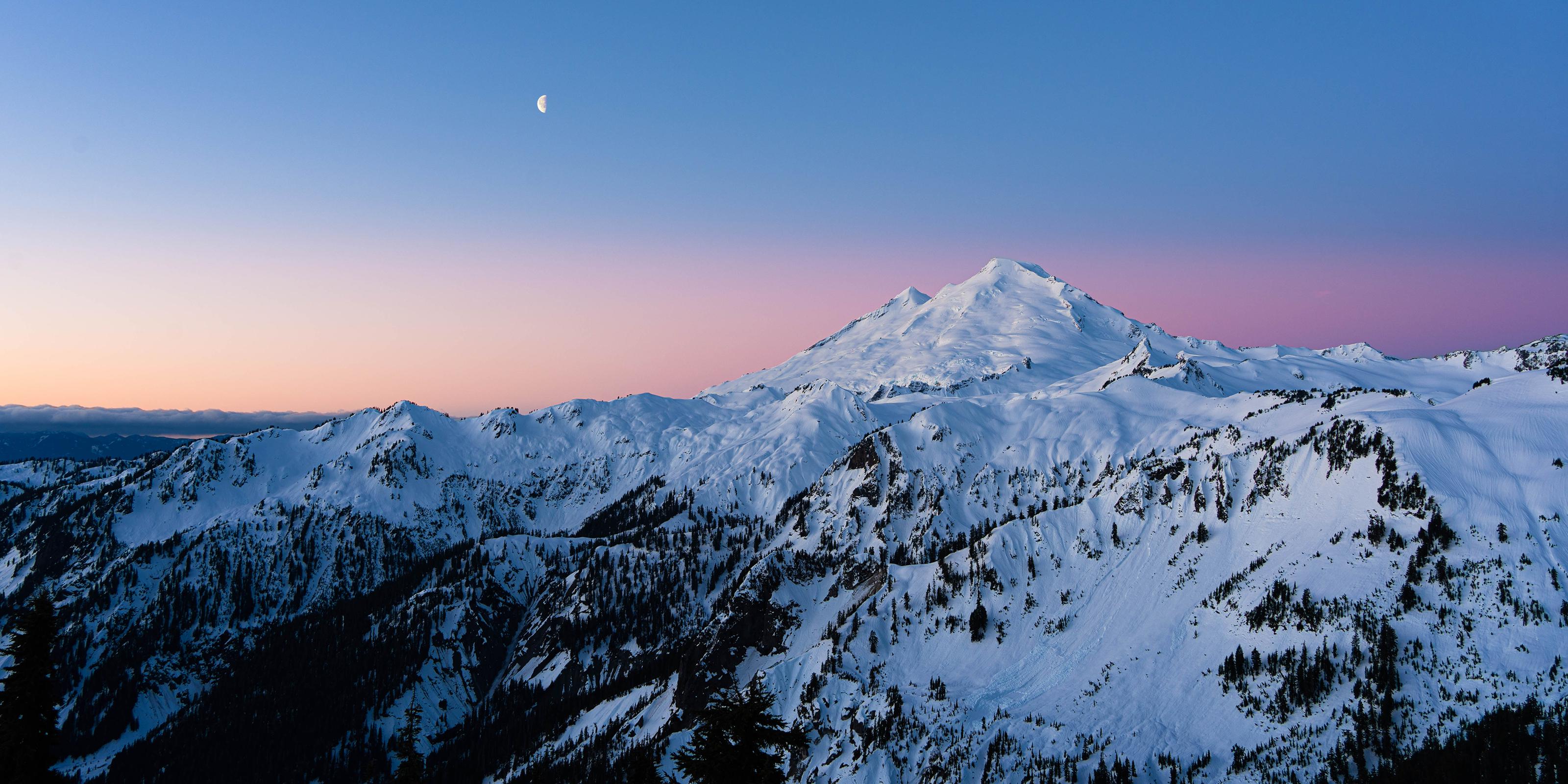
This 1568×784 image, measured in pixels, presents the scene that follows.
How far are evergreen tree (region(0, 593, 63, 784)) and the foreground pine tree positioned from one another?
27059 mm

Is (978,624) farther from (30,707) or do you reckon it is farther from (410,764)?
(30,707)

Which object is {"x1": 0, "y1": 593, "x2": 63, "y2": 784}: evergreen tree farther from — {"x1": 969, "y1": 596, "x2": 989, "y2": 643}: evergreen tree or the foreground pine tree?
{"x1": 969, "y1": 596, "x2": 989, "y2": 643}: evergreen tree

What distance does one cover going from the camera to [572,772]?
150250 mm

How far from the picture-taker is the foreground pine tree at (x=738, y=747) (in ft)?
108

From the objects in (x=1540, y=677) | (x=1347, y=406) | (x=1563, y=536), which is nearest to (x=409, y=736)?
(x=1540, y=677)

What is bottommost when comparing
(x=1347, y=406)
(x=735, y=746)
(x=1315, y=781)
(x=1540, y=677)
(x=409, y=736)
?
(x=1315, y=781)

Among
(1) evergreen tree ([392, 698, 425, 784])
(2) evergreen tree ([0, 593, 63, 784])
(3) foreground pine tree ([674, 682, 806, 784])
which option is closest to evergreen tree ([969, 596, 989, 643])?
(1) evergreen tree ([392, 698, 425, 784])

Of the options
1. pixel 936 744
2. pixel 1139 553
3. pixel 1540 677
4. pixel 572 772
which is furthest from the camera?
pixel 572 772

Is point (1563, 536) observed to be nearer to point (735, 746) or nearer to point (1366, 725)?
point (1366, 725)

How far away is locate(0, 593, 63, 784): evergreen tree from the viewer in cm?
3434

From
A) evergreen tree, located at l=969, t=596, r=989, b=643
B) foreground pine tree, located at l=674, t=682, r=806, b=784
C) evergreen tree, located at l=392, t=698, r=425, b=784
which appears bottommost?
evergreen tree, located at l=969, t=596, r=989, b=643

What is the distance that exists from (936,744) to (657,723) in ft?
240

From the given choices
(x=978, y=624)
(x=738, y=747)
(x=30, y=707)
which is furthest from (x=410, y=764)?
(x=978, y=624)

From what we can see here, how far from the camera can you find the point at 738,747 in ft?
109
